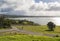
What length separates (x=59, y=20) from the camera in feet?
104

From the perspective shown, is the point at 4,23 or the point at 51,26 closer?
the point at 51,26

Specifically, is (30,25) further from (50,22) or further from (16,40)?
(16,40)

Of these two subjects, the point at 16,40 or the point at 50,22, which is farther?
the point at 50,22

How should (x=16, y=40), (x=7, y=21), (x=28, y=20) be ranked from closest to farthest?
(x=16, y=40) < (x=7, y=21) < (x=28, y=20)

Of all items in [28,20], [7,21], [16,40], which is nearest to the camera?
[16,40]

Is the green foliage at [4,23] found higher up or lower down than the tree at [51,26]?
higher up

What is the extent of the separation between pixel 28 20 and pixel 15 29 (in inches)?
180

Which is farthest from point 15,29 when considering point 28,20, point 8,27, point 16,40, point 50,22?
point 16,40

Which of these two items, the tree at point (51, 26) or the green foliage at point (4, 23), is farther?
the tree at point (51, 26)

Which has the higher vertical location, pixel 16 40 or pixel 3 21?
pixel 3 21

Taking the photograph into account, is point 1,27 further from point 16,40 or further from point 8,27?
point 16,40

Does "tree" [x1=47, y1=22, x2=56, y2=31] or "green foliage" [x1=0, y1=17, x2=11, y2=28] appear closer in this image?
"green foliage" [x1=0, y1=17, x2=11, y2=28]

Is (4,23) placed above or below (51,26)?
above

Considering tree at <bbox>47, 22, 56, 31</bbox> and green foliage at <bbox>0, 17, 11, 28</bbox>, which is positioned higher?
green foliage at <bbox>0, 17, 11, 28</bbox>
